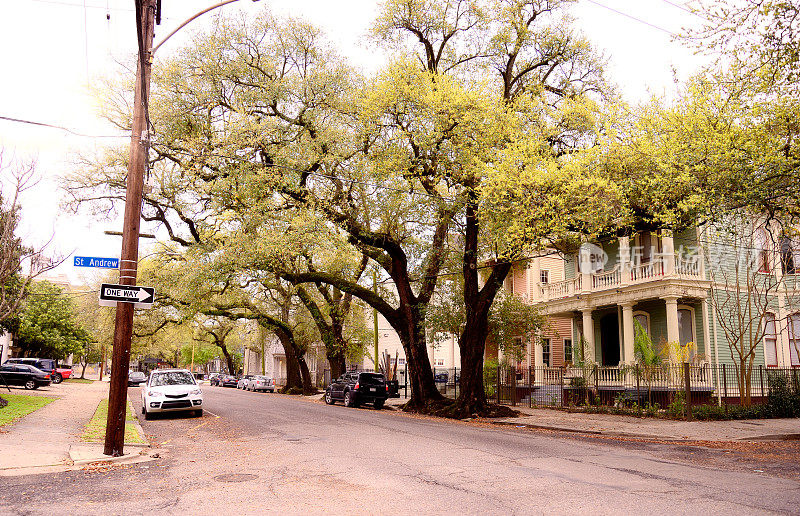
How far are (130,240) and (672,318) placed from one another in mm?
19694

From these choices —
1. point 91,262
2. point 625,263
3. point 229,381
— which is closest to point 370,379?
point 625,263

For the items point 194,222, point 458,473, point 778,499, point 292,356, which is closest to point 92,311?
point 292,356

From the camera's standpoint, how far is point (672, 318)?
74.7 ft

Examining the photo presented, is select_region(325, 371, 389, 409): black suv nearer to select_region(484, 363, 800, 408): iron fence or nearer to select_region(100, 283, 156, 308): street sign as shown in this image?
select_region(484, 363, 800, 408): iron fence

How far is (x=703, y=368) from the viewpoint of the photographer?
20.9 meters

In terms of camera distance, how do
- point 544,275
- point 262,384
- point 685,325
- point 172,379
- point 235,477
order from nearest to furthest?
point 235,477 → point 172,379 → point 685,325 → point 544,275 → point 262,384

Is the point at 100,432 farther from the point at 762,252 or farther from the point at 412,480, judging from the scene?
the point at 762,252

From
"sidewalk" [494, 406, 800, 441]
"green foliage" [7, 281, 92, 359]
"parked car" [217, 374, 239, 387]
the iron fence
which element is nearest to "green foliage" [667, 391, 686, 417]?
the iron fence

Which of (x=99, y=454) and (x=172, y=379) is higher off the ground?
(x=172, y=379)

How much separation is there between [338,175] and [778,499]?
704 inches

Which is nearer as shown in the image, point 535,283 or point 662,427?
point 662,427

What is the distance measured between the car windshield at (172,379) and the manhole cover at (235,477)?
1254 cm

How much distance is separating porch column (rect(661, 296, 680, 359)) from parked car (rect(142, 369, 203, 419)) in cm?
1742

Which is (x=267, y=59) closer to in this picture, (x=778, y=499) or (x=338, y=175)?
(x=338, y=175)
